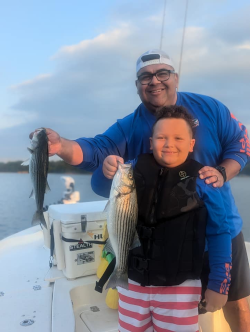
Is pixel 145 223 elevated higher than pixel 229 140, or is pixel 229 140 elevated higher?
pixel 229 140

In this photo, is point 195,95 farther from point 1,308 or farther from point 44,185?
point 1,308

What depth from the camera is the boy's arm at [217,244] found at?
191cm

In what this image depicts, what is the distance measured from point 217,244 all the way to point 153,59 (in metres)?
1.52

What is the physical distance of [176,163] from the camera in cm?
207

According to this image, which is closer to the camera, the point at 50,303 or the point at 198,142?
the point at 198,142

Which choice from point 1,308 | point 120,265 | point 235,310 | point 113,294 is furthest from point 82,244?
point 235,310

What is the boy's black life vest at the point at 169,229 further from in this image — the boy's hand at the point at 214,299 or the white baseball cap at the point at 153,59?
the white baseball cap at the point at 153,59

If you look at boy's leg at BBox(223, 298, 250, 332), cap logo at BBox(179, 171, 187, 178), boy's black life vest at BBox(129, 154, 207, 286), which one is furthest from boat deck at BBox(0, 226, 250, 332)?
cap logo at BBox(179, 171, 187, 178)

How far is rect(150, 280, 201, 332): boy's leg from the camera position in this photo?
1.94 meters

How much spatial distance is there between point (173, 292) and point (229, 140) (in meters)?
1.28

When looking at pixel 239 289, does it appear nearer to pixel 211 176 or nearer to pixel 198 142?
pixel 211 176

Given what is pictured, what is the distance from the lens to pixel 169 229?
198 centimetres

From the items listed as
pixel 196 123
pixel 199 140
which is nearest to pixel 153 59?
pixel 196 123

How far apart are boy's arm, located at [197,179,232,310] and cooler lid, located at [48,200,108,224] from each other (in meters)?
1.48
